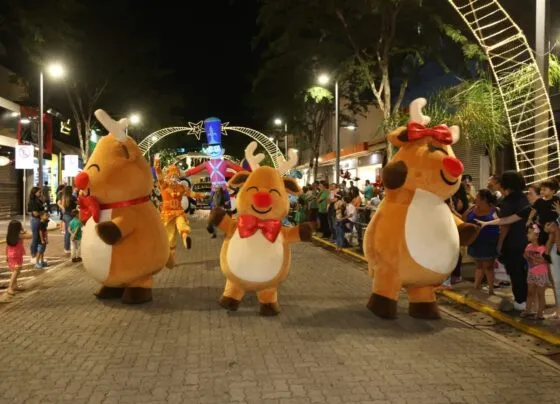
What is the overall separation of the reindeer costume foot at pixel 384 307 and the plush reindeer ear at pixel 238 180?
2.34 meters

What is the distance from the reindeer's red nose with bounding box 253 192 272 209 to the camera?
7.53 meters

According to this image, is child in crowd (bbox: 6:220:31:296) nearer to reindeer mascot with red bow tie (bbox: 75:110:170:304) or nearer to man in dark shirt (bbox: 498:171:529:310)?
reindeer mascot with red bow tie (bbox: 75:110:170:304)

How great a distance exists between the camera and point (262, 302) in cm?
776

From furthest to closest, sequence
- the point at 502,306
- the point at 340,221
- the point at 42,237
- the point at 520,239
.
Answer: the point at 340,221 < the point at 42,237 < the point at 502,306 < the point at 520,239

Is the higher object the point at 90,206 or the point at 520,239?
the point at 90,206

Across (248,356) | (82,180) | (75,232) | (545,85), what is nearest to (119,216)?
(82,180)

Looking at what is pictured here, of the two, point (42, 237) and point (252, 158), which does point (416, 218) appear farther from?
point (42, 237)

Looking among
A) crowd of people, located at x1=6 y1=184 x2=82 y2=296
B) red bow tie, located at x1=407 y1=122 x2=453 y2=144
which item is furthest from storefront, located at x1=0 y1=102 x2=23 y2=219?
red bow tie, located at x1=407 y1=122 x2=453 y2=144

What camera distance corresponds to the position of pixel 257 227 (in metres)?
7.56

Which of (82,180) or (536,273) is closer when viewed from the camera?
(536,273)

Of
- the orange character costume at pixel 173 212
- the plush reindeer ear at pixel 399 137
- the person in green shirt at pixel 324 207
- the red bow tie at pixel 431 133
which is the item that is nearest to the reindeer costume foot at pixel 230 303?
the plush reindeer ear at pixel 399 137

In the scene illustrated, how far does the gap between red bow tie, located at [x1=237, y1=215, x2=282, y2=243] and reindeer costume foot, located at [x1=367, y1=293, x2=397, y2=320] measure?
4.99ft

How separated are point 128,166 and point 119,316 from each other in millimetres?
2046

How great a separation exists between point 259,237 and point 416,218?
1.98 metres
